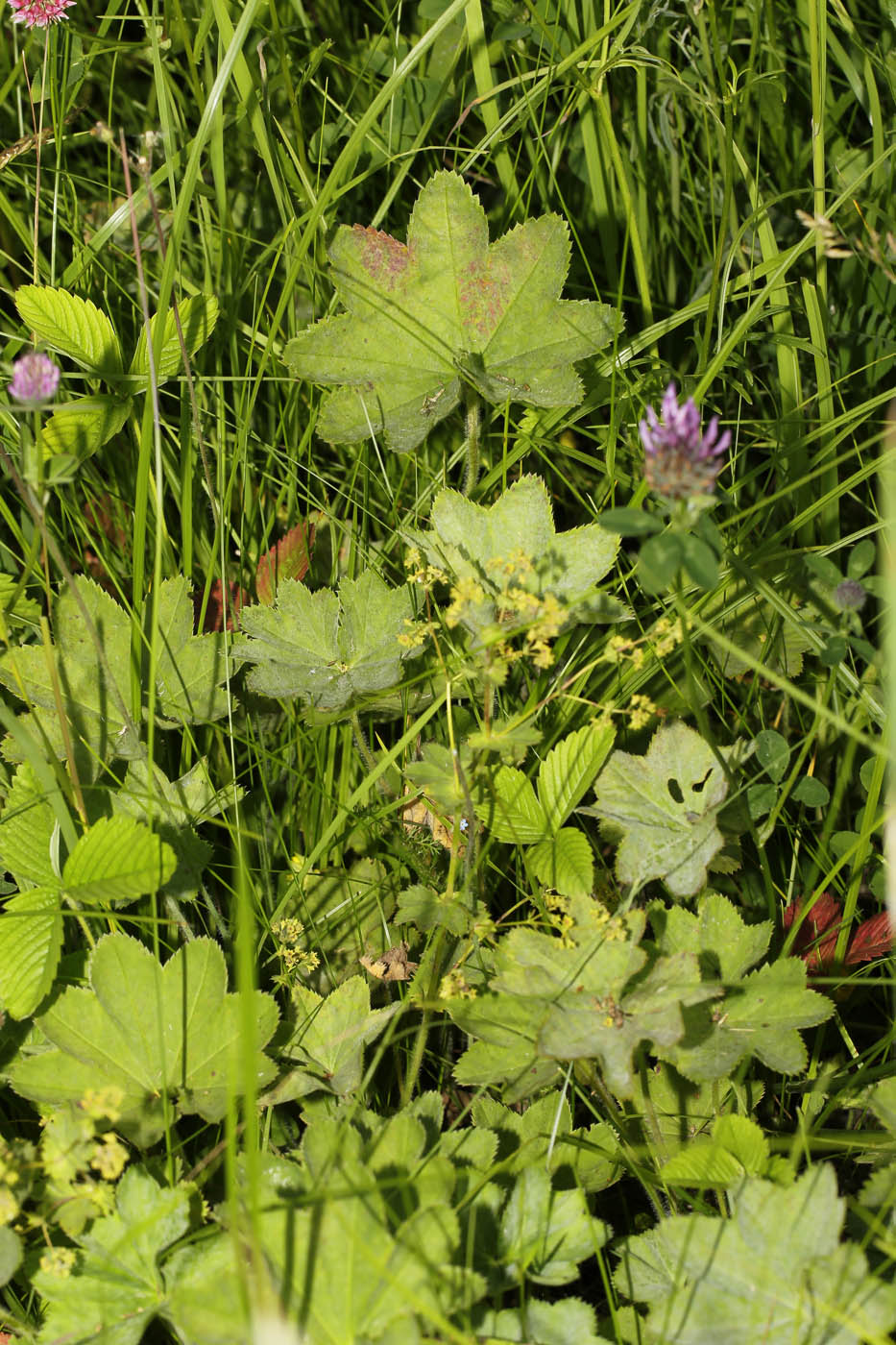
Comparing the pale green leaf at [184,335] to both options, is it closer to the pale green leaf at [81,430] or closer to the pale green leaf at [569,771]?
the pale green leaf at [81,430]

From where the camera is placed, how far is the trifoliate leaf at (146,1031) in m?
1.60

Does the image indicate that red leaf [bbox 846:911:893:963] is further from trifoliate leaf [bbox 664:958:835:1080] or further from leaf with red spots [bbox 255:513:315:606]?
leaf with red spots [bbox 255:513:315:606]

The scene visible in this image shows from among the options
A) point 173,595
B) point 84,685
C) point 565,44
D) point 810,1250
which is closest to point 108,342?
point 173,595

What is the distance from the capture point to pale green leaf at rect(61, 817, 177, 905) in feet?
5.23

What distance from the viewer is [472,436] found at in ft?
6.47

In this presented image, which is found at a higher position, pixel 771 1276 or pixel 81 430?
pixel 81 430

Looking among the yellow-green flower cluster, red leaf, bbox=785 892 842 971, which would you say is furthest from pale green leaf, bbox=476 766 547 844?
red leaf, bbox=785 892 842 971

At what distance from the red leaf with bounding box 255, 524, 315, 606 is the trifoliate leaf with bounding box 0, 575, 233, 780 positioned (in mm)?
229

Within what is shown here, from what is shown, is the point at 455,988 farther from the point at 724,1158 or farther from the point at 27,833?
the point at 27,833

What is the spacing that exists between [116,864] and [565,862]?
2.24 feet

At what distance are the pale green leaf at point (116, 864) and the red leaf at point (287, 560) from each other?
62cm

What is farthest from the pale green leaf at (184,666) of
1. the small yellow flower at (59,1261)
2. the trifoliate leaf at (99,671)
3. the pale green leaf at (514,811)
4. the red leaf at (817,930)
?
the red leaf at (817,930)

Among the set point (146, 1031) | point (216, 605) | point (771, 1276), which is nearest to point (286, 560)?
point (216, 605)

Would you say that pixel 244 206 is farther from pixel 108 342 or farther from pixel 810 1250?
pixel 810 1250
